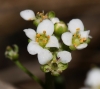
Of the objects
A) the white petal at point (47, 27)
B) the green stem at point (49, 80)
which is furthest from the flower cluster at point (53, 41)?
the green stem at point (49, 80)

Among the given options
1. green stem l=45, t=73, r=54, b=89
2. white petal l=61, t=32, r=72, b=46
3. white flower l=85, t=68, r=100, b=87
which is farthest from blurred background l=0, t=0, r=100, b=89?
white petal l=61, t=32, r=72, b=46

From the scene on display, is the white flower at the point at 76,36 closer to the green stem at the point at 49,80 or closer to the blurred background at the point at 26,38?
the green stem at the point at 49,80

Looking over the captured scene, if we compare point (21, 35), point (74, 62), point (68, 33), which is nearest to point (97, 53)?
point (74, 62)

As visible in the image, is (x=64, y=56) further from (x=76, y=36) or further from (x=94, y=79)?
(x=94, y=79)

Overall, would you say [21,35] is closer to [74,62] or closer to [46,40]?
[74,62]

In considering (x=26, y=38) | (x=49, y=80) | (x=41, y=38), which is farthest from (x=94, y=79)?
(x=26, y=38)

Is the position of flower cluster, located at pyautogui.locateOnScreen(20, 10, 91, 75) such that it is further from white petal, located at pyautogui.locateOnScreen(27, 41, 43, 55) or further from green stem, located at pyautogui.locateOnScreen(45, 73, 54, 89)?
green stem, located at pyautogui.locateOnScreen(45, 73, 54, 89)
